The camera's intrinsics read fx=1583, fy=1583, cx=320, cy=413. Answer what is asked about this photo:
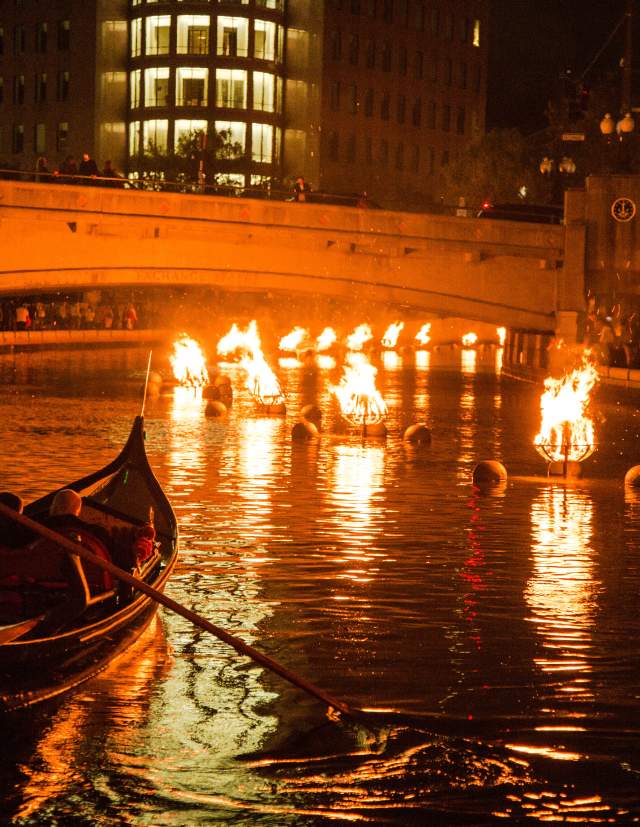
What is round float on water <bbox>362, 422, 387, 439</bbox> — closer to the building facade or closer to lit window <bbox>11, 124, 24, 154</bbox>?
the building facade

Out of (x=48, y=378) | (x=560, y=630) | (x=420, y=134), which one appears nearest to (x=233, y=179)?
(x=420, y=134)

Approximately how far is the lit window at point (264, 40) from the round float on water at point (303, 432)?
243 feet

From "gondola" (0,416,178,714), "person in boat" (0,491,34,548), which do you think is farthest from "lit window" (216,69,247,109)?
"person in boat" (0,491,34,548)

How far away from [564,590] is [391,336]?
72570 mm

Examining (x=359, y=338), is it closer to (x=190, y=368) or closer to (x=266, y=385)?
(x=190, y=368)

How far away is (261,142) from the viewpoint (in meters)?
100

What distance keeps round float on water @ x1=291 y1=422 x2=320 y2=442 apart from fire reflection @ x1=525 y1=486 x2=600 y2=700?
7.96 m

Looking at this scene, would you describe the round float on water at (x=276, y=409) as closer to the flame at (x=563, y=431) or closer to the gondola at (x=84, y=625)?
the flame at (x=563, y=431)

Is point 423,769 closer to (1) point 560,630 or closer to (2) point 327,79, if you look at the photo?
(1) point 560,630

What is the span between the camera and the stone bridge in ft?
149

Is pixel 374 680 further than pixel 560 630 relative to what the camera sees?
No

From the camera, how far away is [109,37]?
99.6 metres

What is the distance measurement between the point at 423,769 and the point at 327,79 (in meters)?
104

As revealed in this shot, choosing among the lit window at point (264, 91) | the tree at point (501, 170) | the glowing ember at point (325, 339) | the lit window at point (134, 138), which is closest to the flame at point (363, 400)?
the glowing ember at point (325, 339)
